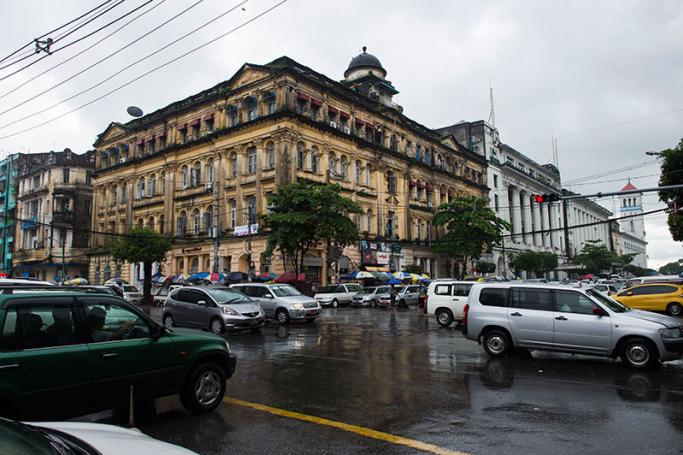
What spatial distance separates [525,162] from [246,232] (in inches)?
2513

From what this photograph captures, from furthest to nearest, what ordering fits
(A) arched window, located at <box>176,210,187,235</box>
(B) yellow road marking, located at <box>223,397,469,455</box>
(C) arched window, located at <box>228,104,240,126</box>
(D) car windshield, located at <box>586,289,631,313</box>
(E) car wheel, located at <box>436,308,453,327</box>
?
(A) arched window, located at <box>176,210,187,235</box>, (C) arched window, located at <box>228,104,240,126</box>, (E) car wheel, located at <box>436,308,453,327</box>, (D) car windshield, located at <box>586,289,631,313</box>, (B) yellow road marking, located at <box>223,397,469,455</box>

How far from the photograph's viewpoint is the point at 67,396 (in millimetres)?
5145

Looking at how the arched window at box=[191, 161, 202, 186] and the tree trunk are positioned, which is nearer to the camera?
the tree trunk

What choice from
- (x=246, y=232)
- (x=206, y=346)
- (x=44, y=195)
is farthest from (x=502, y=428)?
(x=44, y=195)

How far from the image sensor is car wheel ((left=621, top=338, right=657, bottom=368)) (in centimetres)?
953

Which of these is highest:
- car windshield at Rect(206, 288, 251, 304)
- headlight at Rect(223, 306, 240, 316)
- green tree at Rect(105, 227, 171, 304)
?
green tree at Rect(105, 227, 171, 304)

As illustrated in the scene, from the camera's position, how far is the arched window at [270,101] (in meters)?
38.8

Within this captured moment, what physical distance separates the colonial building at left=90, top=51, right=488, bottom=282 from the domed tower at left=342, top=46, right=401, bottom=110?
Result: 16 cm

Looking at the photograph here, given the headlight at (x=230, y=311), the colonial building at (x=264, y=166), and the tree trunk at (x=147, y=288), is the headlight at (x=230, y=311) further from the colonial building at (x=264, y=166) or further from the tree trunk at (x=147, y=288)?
the tree trunk at (x=147, y=288)

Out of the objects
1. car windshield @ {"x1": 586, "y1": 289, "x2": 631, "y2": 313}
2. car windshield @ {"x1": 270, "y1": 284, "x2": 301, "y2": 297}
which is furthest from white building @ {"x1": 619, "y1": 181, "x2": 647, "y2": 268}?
car windshield @ {"x1": 586, "y1": 289, "x2": 631, "y2": 313}

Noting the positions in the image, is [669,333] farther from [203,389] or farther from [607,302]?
[203,389]

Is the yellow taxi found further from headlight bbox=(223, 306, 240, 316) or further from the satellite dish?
the satellite dish

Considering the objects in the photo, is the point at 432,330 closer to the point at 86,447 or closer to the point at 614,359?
the point at 614,359

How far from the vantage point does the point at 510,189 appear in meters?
76.2
